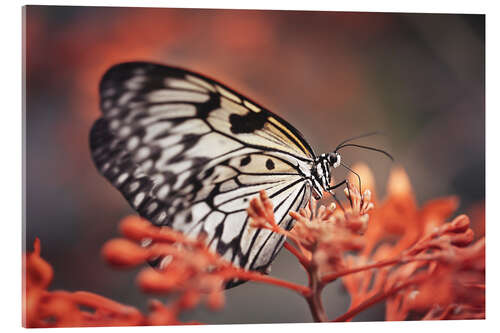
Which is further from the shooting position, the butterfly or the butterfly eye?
the butterfly eye

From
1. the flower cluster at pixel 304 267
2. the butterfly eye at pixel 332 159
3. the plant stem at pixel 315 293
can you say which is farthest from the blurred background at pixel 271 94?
the plant stem at pixel 315 293

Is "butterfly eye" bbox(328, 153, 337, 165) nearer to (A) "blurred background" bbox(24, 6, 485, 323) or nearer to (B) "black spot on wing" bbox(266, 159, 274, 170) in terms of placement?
(A) "blurred background" bbox(24, 6, 485, 323)

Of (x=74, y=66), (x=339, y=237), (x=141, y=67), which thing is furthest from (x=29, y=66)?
(x=339, y=237)

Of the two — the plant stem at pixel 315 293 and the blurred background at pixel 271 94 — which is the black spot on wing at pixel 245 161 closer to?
the blurred background at pixel 271 94

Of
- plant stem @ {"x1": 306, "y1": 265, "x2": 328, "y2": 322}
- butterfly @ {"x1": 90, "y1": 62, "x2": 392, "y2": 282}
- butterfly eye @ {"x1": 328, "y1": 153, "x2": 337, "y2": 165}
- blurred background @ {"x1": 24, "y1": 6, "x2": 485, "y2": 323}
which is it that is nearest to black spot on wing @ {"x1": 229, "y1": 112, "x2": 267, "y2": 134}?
butterfly @ {"x1": 90, "y1": 62, "x2": 392, "y2": 282}

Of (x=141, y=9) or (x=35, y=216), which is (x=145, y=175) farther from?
(x=141, y=9)

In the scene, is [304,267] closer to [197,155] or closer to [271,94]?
[197,155]


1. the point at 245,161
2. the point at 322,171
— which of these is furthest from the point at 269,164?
the point at 322,171
